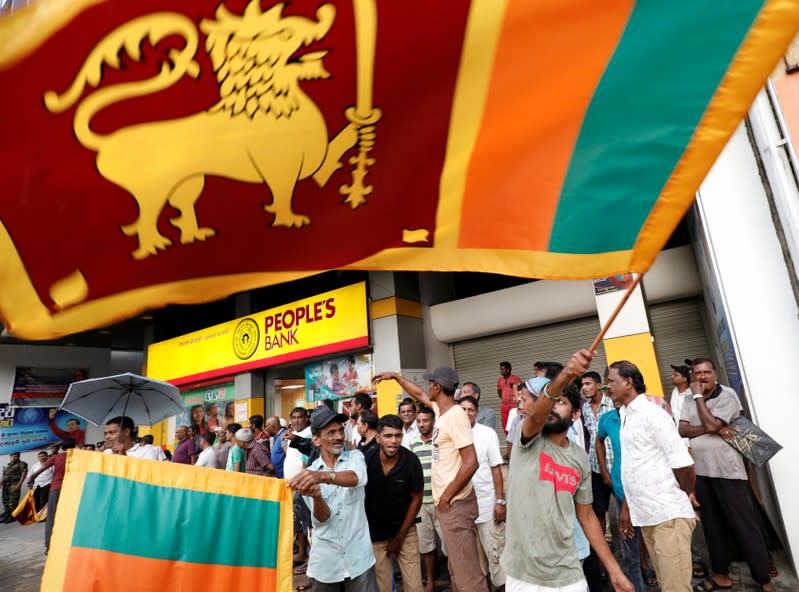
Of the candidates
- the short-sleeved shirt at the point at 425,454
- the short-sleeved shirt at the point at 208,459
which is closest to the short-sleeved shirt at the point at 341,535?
the short-sleeved shirt at the point at 425,454

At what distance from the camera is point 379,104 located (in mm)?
2078

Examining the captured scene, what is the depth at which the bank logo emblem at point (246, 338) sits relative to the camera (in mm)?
13523

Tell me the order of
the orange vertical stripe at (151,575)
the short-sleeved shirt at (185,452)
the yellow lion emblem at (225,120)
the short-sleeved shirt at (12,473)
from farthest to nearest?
the short-sleeved shirt at (12,473) < the short-sleeved shirt at (185,452) < the orange vertical stripe at (151,575) < the yellow lion emblem at (225,120)

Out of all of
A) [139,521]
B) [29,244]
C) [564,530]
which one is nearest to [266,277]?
[29,244]

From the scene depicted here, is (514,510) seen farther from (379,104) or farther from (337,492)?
(379,104)

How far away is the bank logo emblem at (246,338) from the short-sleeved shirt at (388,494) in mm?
10199

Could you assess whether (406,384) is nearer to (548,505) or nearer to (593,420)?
(548,505)

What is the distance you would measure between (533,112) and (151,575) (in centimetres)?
280

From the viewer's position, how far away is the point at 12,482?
578 inches

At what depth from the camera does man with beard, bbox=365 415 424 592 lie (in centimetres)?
378

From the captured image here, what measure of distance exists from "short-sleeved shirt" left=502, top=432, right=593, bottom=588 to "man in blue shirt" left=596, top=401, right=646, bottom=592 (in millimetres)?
1327

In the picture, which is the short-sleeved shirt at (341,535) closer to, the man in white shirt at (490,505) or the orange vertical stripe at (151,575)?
the orange vertical stripe at (151,575)

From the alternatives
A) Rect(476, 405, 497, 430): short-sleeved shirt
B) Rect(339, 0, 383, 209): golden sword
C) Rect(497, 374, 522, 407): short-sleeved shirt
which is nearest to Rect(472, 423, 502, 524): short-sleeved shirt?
Rect(476, 405, 497, 430): short-sleeved shirt

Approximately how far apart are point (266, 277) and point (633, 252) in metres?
1.54
